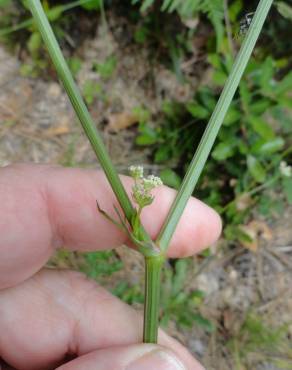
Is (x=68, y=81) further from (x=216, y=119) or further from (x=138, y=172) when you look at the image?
(x=216, y=119)

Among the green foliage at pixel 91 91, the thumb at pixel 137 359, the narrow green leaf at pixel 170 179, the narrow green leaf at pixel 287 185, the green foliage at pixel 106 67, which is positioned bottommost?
the thumb at pixel 137 359

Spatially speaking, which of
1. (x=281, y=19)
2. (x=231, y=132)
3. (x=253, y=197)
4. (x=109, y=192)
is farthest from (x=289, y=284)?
(x=109, y=192)

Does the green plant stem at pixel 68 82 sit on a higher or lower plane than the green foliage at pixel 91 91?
higher

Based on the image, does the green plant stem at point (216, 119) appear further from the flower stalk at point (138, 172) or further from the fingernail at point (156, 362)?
the fingernail at point (156, 362)

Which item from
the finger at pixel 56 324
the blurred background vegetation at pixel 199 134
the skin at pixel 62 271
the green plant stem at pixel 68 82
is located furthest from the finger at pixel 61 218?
the blurred background vegetation at pixel 199 134

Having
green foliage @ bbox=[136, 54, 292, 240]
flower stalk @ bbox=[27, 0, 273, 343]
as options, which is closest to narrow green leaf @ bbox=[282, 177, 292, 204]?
green foliage @ bbox=[136, 54, 292, 240]

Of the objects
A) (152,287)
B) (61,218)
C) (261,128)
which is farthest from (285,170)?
(152,287)

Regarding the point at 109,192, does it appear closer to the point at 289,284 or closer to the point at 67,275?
the point at 67,275
